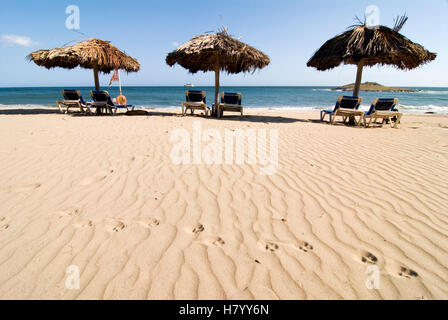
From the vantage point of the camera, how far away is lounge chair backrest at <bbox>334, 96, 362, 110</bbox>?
24.7 feet

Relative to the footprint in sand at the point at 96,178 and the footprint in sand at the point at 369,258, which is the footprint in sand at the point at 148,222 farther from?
the footprint in sand at the point at 369,258

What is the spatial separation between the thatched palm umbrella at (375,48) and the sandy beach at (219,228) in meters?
5.52

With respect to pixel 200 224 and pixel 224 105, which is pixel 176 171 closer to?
pixel 200 224

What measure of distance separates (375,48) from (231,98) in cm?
533

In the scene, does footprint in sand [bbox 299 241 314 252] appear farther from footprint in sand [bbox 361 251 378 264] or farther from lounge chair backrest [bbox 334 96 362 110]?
lounge chair backrest [bbox 334 96 362 110]

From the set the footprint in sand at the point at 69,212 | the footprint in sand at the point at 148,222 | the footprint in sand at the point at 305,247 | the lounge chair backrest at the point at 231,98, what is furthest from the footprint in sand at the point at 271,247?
the lounge chair backrest at the point at 231,98

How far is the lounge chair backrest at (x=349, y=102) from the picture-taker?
24.7 ft

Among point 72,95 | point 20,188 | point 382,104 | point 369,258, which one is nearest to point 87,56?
point 72,95

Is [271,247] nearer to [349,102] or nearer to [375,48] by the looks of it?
[349,102]

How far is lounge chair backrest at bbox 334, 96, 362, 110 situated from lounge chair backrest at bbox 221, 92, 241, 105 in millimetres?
3781

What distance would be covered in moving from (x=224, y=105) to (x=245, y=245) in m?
7.52

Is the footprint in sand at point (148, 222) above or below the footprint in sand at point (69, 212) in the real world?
below

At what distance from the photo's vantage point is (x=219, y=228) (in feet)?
6.38
